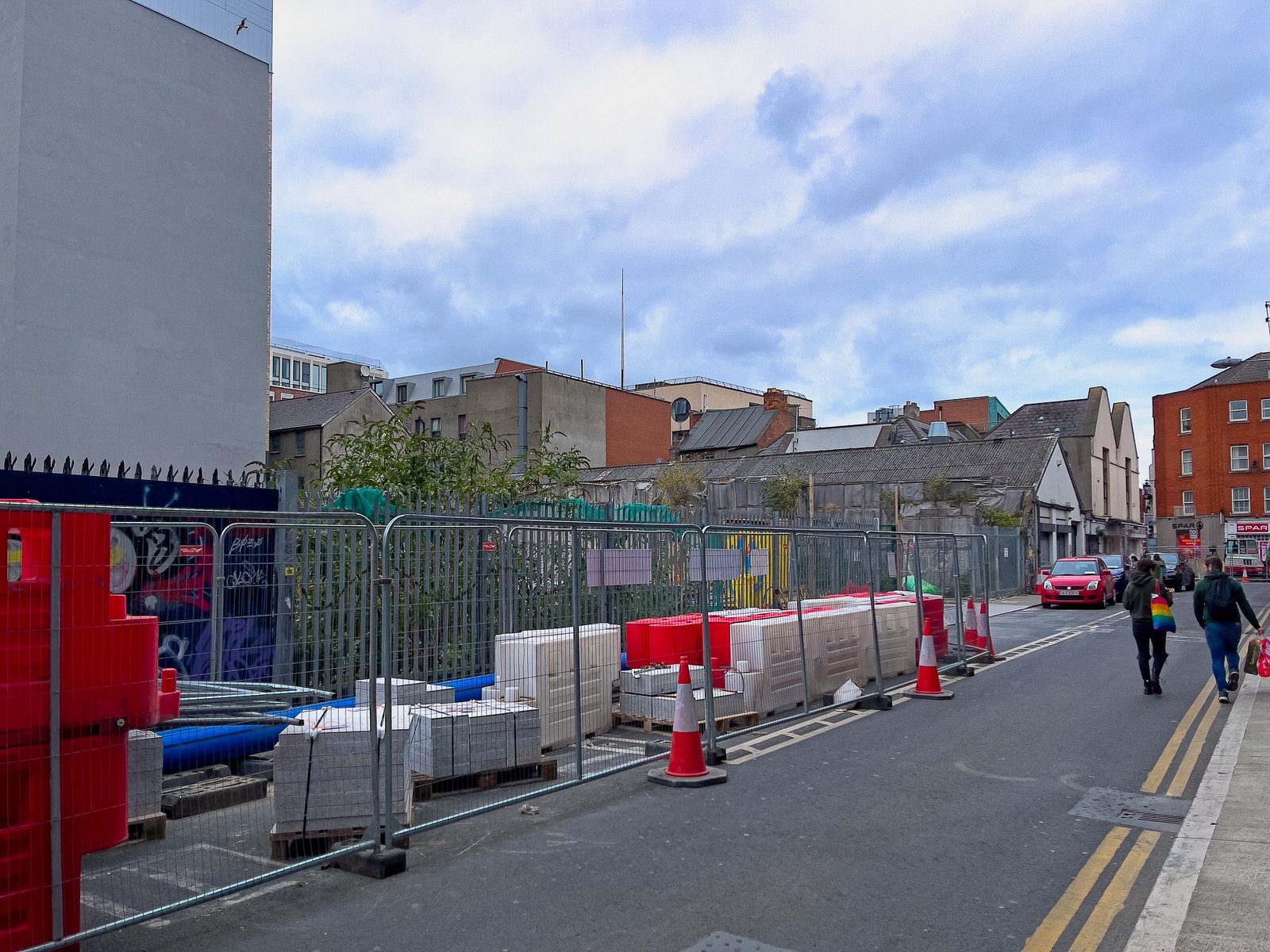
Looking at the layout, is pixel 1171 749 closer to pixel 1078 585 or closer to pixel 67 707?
pixel 67 707

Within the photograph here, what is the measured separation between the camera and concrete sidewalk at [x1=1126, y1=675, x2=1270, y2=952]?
4.55 m

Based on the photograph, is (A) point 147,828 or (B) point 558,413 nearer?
(A) point 147,828

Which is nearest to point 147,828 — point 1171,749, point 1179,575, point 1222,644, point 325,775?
point 325,775

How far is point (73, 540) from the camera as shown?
171 inches

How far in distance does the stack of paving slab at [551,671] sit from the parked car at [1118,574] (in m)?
28.0

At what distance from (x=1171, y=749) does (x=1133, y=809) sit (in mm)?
2552

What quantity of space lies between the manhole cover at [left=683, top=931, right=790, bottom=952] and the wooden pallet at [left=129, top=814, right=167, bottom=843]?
3.86 meters

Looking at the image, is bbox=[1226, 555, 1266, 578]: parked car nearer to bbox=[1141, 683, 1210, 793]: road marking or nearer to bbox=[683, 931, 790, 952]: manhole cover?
bbox=[1141, 683, 1210, 793]: road marking

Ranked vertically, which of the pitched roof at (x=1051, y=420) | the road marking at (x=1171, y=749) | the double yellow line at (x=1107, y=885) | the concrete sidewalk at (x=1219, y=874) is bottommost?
the road marking at (x=1171, y=749)

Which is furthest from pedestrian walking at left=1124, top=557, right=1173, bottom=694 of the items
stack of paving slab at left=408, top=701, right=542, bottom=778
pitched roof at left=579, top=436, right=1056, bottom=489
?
pitched roof at left=579, top=436, right=1056, bottom=489

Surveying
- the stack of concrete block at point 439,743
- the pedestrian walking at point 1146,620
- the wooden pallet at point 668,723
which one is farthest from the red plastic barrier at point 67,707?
the pedestrian walking at point 1146,620

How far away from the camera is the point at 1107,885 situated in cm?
540

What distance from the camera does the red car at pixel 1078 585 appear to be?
28500 mm

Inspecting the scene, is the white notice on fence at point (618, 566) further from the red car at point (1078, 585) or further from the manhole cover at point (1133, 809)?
the red car at point (1078, 585)
